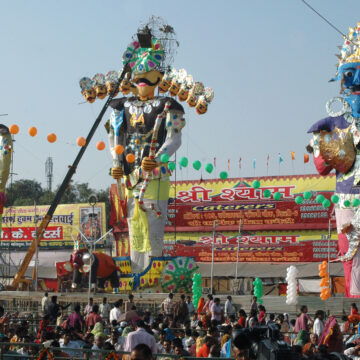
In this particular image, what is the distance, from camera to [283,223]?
116ft

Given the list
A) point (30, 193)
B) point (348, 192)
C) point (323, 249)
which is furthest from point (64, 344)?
point (30, 193)

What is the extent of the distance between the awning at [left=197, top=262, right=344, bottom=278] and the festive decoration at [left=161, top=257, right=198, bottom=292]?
33.5 feet

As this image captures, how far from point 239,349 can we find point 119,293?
58.0 ft

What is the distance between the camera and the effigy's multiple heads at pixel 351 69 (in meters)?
20.2

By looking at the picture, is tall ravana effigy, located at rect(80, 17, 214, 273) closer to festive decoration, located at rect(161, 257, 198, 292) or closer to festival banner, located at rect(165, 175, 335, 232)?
festive decoration, located at rect(161, 257, 198, 292)

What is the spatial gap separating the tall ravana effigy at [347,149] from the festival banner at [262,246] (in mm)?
12804

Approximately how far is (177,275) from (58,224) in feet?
72.3

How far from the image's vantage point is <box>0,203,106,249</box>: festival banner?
42.7 metres

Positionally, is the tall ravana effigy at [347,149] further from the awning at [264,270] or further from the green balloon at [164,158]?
the awning at [264,270]

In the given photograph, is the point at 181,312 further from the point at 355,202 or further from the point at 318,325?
the point at 355,202

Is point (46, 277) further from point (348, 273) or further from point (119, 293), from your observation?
point (348, 273)

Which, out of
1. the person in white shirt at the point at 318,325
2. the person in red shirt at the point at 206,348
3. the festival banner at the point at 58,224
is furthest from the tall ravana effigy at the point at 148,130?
the festival banner at the point at 58,224

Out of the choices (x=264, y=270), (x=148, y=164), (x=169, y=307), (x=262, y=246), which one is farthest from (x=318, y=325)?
(x=262, y=246)

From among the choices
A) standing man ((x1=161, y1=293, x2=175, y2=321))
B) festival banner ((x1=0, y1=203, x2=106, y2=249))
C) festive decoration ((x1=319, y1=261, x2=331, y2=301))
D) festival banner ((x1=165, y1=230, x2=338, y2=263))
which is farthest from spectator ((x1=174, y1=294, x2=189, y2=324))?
festival banner ((x1=0, y1=203, x2=106, y2=249))
